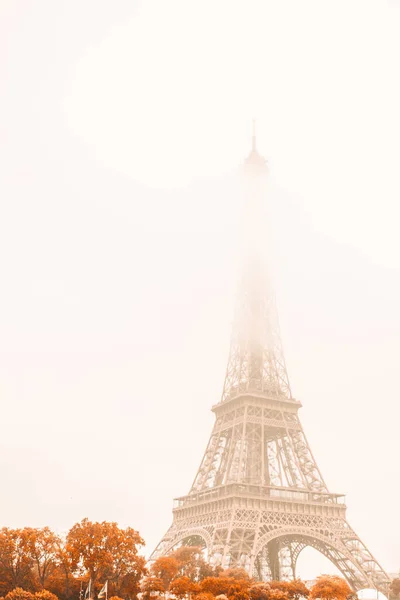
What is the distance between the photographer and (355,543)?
2788 inches

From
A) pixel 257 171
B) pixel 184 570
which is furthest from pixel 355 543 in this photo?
pixel 257 171

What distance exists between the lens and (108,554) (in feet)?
163

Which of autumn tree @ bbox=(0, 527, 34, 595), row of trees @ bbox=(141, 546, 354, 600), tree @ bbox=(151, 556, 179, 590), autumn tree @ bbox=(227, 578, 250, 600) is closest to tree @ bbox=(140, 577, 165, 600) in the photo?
row of trees @ bbox=(141, 546, 354, 600)

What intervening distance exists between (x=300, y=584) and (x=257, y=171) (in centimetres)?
6322

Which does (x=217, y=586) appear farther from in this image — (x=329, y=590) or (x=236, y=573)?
(x=329, y=590)

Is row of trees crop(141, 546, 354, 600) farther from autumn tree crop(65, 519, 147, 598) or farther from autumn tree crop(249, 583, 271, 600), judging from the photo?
autumn tree crop(65, 519, 147, 598)

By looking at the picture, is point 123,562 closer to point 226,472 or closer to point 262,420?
point 226,472

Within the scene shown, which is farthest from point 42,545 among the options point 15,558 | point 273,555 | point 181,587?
point 273,555

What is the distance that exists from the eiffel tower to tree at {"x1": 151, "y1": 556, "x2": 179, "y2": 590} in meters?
5.11

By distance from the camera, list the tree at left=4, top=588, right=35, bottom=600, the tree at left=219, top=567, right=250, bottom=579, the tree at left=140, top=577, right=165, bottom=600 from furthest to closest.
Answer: the tree at left=219, top=567, right=250, bottom=579
the tree at left=140, top=577, right=165, bottom=600
the tree at left=4, top=588, right=35, bottom=600

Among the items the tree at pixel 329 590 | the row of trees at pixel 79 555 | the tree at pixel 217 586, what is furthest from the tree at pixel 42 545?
the tree at pixel 329 590

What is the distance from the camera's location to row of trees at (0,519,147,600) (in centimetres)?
5019

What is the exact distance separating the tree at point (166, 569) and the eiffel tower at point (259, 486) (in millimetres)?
5111

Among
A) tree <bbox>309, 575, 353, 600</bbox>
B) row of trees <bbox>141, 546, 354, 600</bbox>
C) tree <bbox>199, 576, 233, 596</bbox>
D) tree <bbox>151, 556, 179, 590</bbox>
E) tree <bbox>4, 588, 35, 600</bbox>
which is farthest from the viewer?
tree <bbox>151, 556, 179, 590</bbox>
